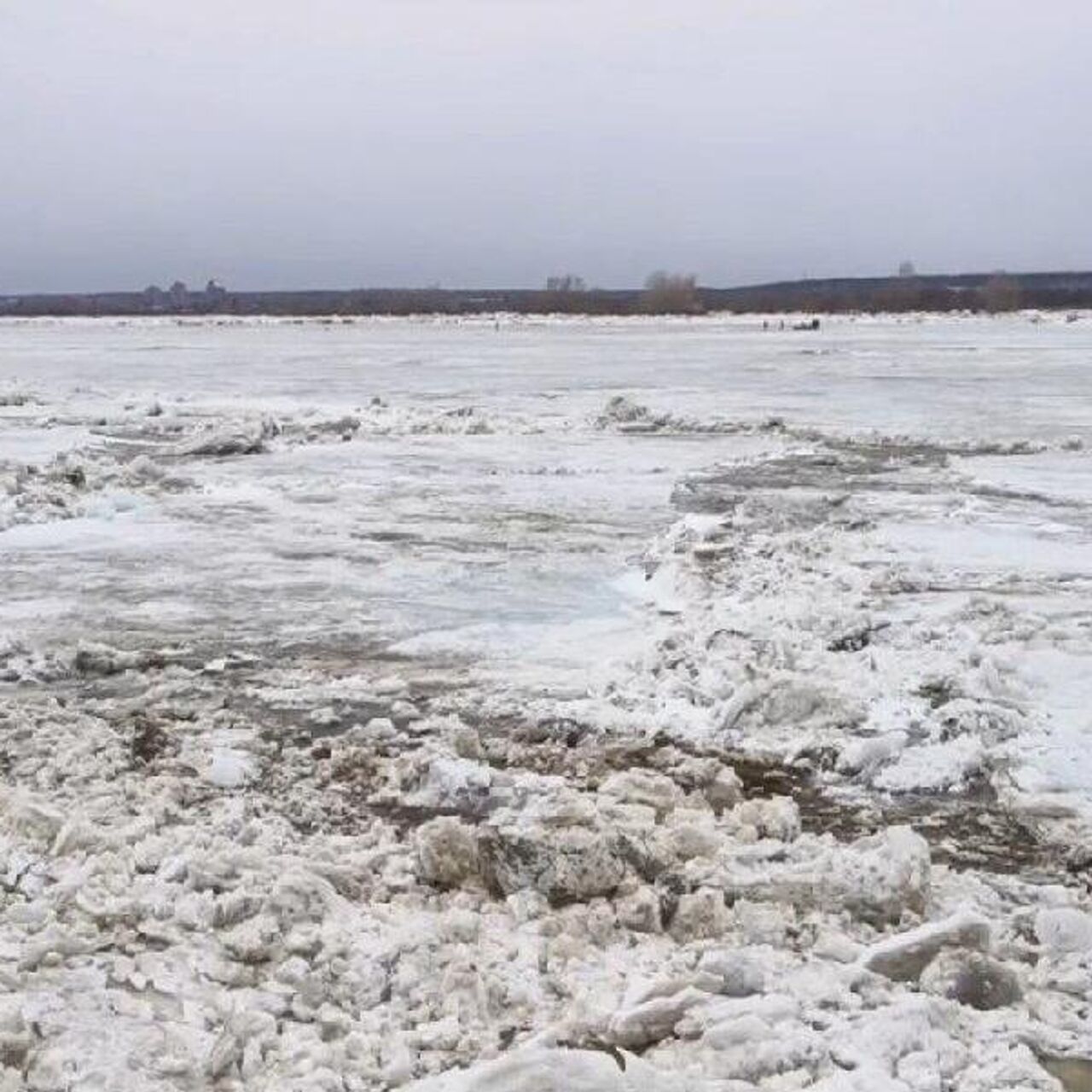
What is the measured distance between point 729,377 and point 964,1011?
28.6m

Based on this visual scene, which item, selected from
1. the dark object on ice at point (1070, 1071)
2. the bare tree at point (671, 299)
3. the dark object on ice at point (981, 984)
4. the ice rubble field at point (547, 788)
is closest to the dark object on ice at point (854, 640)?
the ice rubble field at point (547, 788)

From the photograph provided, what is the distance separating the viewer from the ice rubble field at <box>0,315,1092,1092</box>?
3.46 metres

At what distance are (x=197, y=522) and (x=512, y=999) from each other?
8686 mm

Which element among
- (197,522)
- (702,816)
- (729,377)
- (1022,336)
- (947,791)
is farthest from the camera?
(1022,336)

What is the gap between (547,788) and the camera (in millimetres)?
Answer: 5172

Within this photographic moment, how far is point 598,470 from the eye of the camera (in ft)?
50.3

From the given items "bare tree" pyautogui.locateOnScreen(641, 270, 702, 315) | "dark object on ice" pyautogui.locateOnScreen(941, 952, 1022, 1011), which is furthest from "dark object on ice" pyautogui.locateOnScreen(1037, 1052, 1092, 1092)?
"bare tree" pyautogui.locateOnScreen(641, 270, 702, 315)

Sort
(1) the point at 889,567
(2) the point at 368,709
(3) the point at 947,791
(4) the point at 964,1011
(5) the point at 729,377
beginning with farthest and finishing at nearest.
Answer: (5) the point at 729,377 → (1) the point at 889,567 → (2) the point at 368,709 → (3) the point at 947,791 → (4) the point at 964,1011

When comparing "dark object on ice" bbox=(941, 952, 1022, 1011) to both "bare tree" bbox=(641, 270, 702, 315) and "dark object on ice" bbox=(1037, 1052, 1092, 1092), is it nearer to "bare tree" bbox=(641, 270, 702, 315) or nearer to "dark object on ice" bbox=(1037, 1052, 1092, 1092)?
"dark object on ice" bbox=(1037, 1052, 1092, 1092)

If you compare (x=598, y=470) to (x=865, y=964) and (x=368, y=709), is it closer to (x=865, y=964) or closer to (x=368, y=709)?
(x=368, y=709)

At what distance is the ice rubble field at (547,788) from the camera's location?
11.3 feet

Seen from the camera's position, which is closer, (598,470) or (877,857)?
(877,857)

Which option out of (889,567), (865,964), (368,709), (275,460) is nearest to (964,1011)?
(865,964)

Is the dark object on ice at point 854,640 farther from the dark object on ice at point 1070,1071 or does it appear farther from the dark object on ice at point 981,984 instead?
the dark object on ice at point 1070,1071
